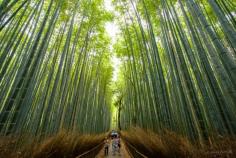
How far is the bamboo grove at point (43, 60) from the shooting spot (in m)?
3.05

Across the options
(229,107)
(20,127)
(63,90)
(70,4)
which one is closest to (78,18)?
(70,4)

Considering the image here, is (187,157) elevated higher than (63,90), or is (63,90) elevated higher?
(63,90)

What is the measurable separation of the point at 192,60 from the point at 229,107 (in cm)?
107

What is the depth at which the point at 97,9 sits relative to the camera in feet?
22.3

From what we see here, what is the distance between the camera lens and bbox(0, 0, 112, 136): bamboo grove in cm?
305

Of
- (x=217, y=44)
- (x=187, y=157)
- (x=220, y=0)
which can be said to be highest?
(x=220, y=0)

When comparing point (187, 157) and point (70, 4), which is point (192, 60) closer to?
point (187, 157)

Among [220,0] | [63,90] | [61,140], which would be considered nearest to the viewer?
[61,140]

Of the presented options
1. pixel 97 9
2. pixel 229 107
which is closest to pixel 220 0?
pixel 229 107

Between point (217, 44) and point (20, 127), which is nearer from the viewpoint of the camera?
point (217, 44)

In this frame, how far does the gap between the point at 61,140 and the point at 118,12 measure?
6.13 m

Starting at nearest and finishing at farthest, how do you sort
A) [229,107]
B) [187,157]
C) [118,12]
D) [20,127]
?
[187,157] → [229,107] → [20,127] → [118,12]

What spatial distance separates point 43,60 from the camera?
520cm

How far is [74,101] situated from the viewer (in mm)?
6102
